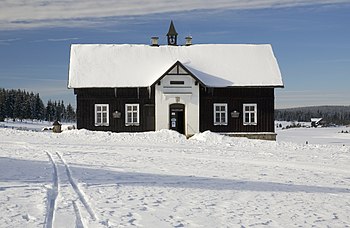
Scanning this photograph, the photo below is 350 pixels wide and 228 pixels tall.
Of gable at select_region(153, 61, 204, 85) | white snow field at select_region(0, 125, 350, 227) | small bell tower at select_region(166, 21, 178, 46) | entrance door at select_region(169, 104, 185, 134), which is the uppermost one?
small bell tower at select_region(166, 21, 178, 46)

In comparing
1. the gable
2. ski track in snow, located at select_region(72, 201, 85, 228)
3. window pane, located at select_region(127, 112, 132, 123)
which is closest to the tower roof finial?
the gable

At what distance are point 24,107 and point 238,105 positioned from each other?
7792 cm

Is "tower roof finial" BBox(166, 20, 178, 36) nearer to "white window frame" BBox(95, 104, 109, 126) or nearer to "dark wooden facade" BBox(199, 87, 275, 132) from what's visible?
"dark wooden facade" BBox(199, 87, 275, 132)

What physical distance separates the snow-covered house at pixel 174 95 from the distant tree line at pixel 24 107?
228 ft

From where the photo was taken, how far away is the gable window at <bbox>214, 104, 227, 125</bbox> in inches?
1242

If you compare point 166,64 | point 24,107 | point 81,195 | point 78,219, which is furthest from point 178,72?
point 24,107

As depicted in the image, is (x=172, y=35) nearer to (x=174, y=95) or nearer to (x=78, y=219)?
(x=174, y=95)

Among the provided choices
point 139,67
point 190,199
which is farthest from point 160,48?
point 190,199

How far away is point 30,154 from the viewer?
18.1 m

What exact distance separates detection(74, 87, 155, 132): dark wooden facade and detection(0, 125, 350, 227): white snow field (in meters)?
9.52

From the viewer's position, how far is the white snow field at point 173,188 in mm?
7844

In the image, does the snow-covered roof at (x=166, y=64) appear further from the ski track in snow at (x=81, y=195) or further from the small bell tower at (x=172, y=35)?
the ski track in snow at (x=81, y=195)

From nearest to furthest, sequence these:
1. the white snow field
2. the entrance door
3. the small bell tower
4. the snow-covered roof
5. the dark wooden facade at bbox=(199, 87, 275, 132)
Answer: the white snow field, the entrance door, the dark wooden facade at bbox=(199, 87, 275, 132), the snow-covered roof, the small bell tower

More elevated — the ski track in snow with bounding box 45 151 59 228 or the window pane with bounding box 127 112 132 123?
the window pane with bounding box 127 112 132 123
